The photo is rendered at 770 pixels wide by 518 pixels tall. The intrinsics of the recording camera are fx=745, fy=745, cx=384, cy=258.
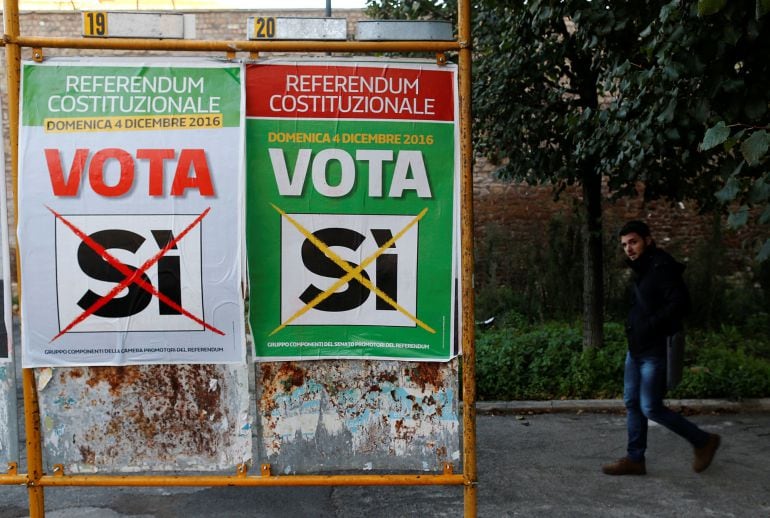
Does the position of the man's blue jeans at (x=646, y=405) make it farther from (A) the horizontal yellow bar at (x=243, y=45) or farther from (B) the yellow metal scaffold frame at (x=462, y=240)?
(A) the horizontal yellow bar at (x=243, y=45)

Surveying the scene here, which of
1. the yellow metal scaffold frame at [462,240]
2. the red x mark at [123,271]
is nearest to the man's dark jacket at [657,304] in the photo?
the yellow metal scaffold frame at [462,240]

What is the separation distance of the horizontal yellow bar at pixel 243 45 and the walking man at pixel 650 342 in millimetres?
2510

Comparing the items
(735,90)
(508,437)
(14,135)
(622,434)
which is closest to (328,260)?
(14,135)

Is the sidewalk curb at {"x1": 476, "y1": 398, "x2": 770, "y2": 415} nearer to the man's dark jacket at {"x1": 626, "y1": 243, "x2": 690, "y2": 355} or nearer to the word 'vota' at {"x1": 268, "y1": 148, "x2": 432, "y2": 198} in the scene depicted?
the man's dark jacket at {"x1": 626, "y1": 243, "x2": 690, "y2": 355}

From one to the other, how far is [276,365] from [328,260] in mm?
563

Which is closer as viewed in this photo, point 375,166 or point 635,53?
point 375,166

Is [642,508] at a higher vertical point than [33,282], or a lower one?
lower

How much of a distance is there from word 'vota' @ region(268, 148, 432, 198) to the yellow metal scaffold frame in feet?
0.80

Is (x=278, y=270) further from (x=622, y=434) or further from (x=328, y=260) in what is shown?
(x=622, y=434)

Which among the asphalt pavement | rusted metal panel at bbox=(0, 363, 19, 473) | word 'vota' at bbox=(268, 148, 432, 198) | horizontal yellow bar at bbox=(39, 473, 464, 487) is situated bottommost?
the asphalt pavement

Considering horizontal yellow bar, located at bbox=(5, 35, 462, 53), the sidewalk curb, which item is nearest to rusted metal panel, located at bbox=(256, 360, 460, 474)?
horizontal yellow bar, located at bbox=(5, 35, 462, 53)

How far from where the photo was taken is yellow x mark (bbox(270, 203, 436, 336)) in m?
3.48

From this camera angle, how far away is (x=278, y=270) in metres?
3.50

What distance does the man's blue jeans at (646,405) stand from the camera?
5.16 m
